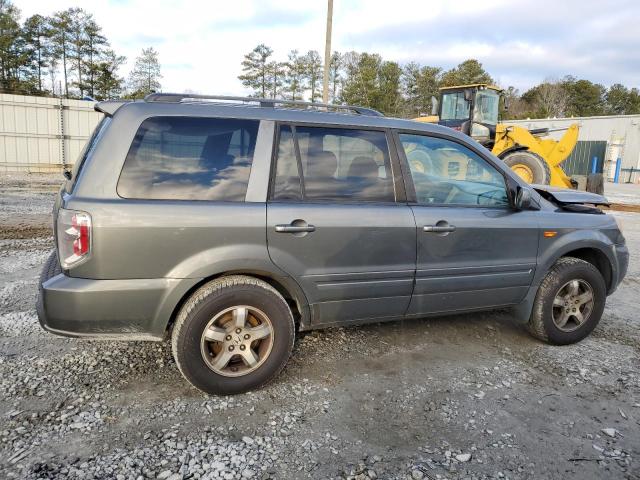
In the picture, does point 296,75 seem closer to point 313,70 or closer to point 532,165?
point 313,70

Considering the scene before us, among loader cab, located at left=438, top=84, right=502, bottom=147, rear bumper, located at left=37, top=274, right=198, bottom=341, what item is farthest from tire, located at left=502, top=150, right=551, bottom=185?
rear bumper, located at left=37, top=274, right=198, bottom=341

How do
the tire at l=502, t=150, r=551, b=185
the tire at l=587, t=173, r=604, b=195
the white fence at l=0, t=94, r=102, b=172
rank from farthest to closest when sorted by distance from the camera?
the white fence at l=0, t=94, r=102, b=172, the tire at l=587, t=173, r=604, b=195, the tire at l=502, t=150, r=551, b=185

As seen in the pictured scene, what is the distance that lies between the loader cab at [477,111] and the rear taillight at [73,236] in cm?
1184

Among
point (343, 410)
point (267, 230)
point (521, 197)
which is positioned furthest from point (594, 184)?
point (267, 230)

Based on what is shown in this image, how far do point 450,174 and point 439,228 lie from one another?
0.59 m

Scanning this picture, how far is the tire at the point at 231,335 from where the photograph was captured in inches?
110

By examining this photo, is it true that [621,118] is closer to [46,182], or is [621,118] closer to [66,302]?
[46,182]

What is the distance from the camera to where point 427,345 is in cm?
387

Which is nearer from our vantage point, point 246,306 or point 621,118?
point 246,306

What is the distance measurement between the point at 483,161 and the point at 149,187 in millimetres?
2527

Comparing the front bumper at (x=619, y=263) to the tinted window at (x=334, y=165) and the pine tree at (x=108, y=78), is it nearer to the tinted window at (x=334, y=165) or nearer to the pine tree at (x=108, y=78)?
the tinted window at (x=334, y=165)

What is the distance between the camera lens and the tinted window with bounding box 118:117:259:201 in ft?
8.92

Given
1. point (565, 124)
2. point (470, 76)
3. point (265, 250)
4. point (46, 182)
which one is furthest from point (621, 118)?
point (265, 250)

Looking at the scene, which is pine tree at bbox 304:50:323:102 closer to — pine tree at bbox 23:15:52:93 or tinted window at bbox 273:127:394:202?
pine tree at bbox 23:15:52:93
